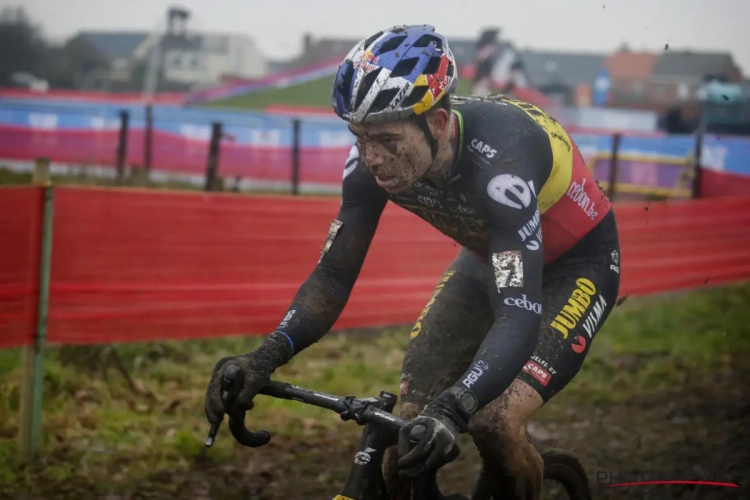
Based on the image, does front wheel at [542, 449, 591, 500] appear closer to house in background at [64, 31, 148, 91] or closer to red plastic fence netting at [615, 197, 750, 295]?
red plastic fence netting at [615, 197, 750, 295]

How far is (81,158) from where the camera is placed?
50.6ft

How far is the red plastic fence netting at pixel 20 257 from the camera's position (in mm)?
5719

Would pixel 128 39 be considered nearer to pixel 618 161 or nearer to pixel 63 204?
pixel 618 161

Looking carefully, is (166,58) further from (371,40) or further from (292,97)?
(371,40)

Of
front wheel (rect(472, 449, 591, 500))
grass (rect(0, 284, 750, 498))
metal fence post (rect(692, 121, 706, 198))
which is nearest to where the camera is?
front wheel (rect(472, 449, 591, 500))

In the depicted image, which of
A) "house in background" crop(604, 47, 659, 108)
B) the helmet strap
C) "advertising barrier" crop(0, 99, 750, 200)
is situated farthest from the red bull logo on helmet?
"house in background" crop(604, 47, 659, 108)

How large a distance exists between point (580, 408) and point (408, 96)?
516cm

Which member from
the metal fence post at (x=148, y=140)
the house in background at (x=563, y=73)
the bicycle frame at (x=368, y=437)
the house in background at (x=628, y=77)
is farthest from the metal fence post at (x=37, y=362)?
the house in background at (x=563, y=73)

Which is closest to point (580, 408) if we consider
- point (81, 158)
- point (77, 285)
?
point (77, 285)

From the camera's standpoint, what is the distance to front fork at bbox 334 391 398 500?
2.99m

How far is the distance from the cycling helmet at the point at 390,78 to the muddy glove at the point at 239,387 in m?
0.93

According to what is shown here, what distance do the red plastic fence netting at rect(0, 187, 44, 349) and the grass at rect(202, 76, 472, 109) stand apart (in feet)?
78.1

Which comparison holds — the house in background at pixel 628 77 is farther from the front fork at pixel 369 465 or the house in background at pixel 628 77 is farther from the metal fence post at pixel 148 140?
the front fork at pixel 369 465

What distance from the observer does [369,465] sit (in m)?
3.01
